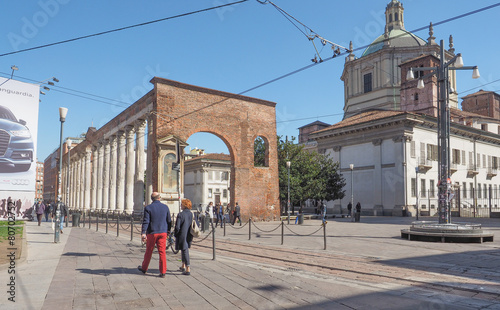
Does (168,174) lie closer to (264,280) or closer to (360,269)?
(360,269)

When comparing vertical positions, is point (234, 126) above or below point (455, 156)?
above

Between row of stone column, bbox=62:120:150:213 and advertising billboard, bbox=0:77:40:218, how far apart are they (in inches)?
107

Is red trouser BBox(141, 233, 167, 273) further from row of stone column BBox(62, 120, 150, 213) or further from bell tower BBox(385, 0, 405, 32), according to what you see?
bell tower BBox(385, 0, 405, 32)

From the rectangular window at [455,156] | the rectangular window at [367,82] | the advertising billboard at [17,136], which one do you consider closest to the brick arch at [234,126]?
the advertising billboard at [17,136]

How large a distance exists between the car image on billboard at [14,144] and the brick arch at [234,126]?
971 cm

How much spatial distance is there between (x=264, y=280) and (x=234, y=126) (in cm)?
1978

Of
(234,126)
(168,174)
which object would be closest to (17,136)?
(168,174)

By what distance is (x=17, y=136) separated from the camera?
25969 millimetres

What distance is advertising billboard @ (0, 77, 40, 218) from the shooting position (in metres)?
25.5

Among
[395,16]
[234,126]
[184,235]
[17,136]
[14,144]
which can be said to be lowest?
[184,235]

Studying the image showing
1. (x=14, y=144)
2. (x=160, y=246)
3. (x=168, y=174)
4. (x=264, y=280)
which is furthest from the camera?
(x=14, y=144)

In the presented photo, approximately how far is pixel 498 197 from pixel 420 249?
3945 cm

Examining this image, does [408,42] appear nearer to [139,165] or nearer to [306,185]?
[306,185]

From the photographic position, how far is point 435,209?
37.5 metres
